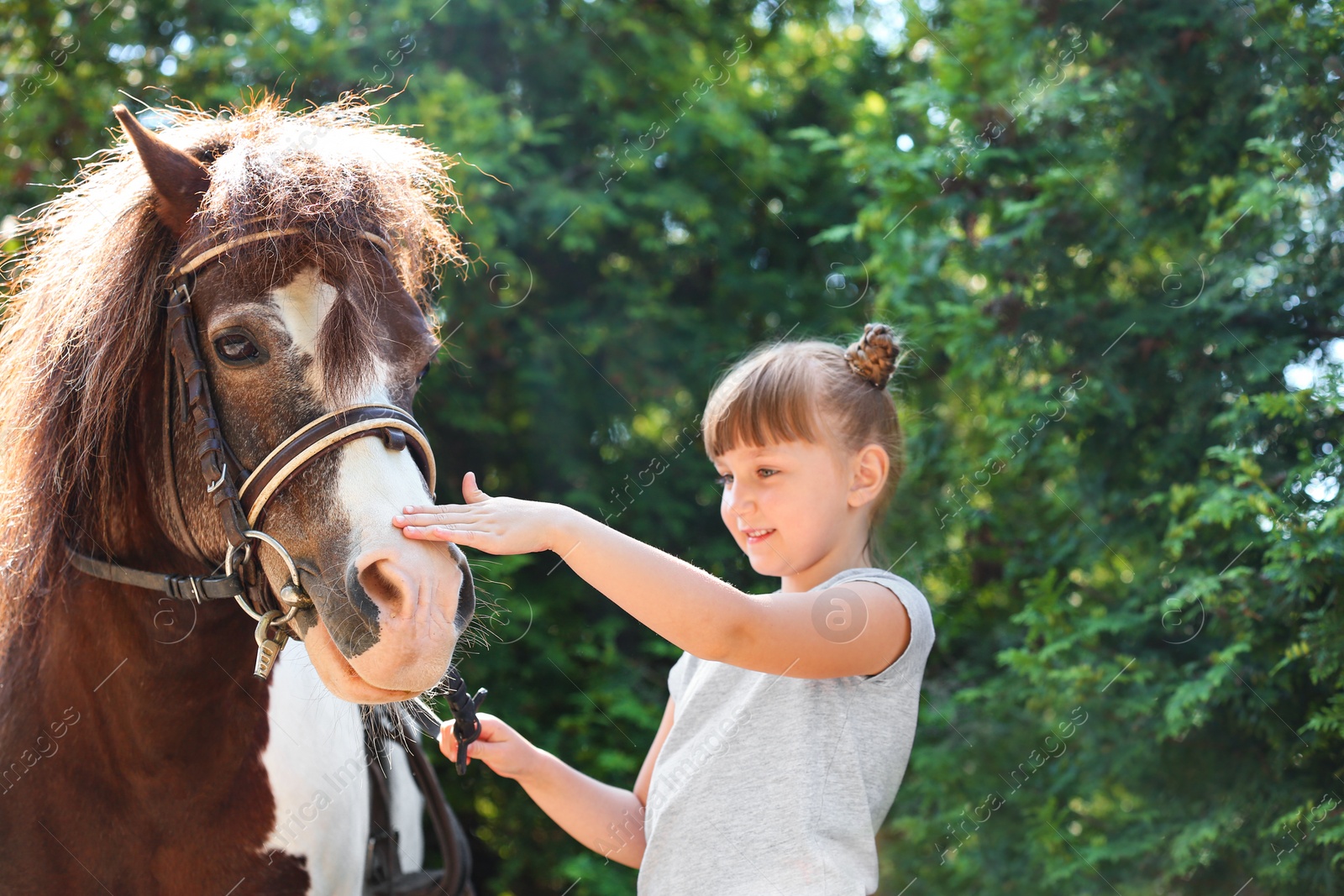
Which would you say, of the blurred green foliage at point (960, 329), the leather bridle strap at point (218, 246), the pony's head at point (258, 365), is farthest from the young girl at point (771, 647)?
the blurred green foliage at point (960, 329)

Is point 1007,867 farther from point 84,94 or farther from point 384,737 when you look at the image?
point 84,94

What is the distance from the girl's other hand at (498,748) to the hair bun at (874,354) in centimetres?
84

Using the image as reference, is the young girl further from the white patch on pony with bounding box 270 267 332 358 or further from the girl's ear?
the white patch on pony with bounding box 270 267 332 358

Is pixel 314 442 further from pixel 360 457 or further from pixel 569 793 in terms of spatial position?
pixel 569 793

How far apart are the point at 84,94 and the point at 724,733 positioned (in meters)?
3.67

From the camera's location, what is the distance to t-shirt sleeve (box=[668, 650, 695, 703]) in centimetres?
167

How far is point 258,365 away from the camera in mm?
1282

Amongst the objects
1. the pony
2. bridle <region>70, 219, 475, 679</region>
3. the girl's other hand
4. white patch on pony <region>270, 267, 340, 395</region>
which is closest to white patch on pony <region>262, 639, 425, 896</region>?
the pony

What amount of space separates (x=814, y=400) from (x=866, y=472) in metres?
0.15

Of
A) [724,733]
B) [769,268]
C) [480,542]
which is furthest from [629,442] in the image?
[480,542]

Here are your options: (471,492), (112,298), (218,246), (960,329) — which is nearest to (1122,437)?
(960,329)

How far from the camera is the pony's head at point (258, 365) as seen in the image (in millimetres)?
1175

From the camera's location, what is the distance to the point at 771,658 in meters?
1.30

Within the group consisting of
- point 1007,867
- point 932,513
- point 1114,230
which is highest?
point 1114,230
